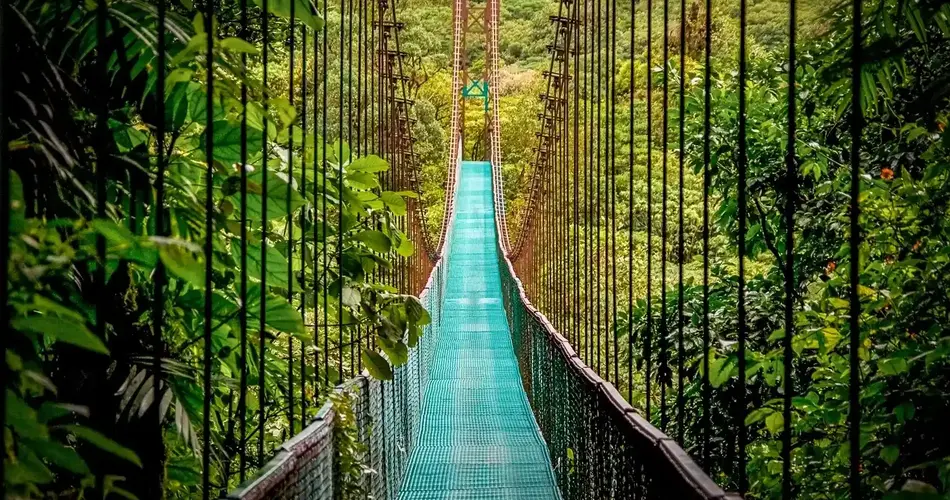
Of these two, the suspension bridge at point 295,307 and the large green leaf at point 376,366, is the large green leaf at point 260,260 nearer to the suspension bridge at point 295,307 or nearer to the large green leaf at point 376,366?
the suspension bridge at point 295,307

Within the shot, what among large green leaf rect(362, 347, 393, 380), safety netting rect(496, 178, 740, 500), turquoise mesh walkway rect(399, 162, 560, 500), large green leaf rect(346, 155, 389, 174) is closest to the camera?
safety netting rect(496, 178, 740, 500)

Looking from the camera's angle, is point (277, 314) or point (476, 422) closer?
point (277, 314)

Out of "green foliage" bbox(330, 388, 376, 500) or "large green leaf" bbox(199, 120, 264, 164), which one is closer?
"large green leaf" bbox(199, 120, 264, 164)

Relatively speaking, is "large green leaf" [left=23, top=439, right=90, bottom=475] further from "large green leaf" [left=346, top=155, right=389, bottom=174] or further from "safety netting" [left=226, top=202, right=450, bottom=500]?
"large green leaf" [left=346, top=155, right=389, bottom=174]

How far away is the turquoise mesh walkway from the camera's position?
426cm

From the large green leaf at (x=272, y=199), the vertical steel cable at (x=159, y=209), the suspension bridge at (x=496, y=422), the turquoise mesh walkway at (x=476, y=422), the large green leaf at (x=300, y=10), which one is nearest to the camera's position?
the vertical steel cable at (x=159, y=209)

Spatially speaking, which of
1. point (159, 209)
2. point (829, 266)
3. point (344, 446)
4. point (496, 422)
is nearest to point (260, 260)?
point (159, 209)

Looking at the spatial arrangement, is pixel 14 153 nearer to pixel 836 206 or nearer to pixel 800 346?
pixel 800 346

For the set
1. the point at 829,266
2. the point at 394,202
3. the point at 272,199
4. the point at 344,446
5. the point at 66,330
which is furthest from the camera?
the point at 829,266

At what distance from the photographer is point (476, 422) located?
5906mm

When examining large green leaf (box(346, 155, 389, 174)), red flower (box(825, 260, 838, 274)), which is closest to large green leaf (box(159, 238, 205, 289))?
large green leaf (box(346, 155, 389, 174))

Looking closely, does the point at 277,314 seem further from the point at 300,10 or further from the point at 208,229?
the point at 300,10

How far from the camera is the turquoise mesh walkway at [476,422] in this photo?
4.26m

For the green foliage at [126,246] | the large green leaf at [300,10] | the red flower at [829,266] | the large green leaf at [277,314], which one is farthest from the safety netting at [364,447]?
the red flower at [829,266]
